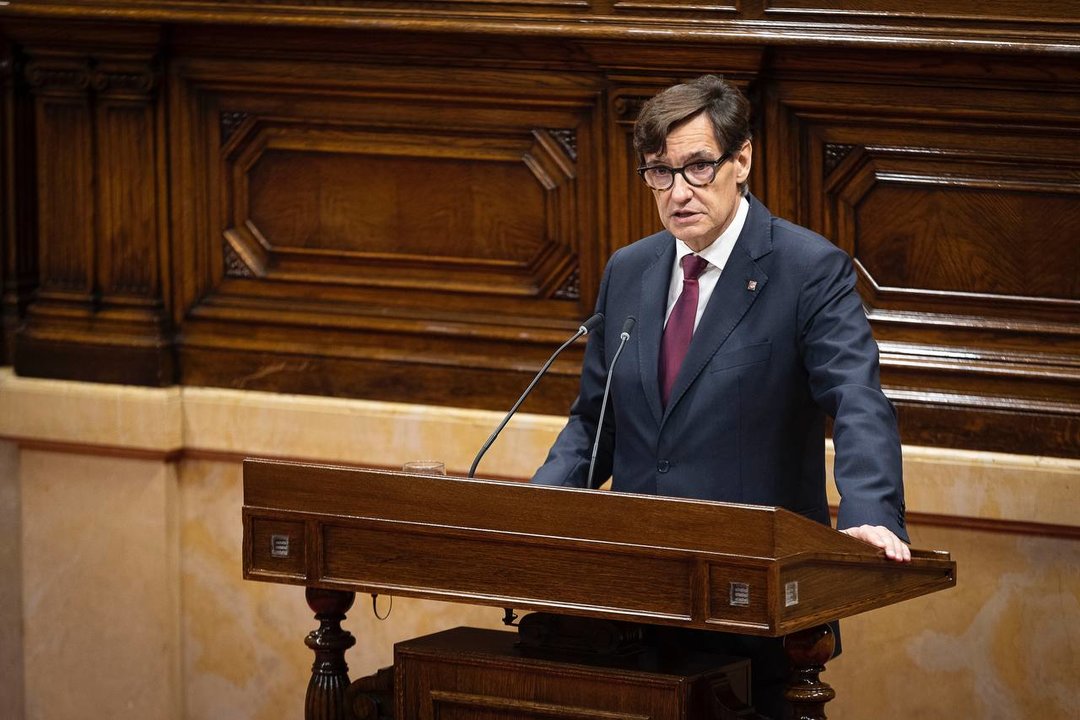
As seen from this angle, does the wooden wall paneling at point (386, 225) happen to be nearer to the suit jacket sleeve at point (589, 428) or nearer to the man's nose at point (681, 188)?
the suit jacket sleeve at point (589, 428)

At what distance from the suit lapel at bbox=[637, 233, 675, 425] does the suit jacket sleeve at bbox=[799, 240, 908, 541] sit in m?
0.28

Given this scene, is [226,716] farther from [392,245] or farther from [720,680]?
[720,680]

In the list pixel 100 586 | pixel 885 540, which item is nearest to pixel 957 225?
pixel 885 540

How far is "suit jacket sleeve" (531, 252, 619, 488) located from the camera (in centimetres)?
342

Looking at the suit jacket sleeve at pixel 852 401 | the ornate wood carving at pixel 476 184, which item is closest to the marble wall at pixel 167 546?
the ornate wood carving at pixel 476 184

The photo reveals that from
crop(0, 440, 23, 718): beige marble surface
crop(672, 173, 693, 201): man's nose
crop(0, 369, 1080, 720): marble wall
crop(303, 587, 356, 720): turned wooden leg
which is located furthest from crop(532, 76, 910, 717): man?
crop(0, 440, 23, 718): beige marble surface

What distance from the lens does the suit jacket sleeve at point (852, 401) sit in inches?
120

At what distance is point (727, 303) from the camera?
327 cm

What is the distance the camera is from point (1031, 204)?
173 inches

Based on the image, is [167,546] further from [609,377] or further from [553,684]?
[553,684]

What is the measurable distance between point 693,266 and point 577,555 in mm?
725

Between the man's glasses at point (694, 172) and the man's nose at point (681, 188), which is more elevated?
the man's glasses at point (694, 172)

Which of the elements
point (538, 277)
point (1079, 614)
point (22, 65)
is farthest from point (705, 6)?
point (22, 65)

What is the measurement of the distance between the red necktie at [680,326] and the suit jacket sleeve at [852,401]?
22cm
